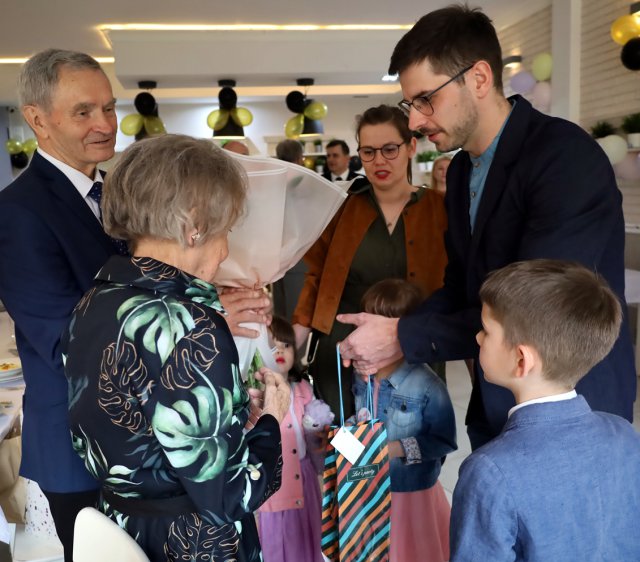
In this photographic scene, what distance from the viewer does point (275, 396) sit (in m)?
1.47

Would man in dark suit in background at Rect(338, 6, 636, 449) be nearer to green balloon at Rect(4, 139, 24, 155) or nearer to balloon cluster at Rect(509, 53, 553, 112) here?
balloon cluster at Rect(509, 53, 553, 112)

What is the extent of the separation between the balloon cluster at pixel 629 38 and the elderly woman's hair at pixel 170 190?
5.26 metres

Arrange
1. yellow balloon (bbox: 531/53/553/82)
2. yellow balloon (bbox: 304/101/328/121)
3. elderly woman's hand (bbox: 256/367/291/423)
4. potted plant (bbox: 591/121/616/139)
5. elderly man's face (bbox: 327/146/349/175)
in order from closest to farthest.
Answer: elderly woman's hand (bbox: 256/367/291/423), potted plant (bbox: 591/121/616/139), yellow balloon (bbox: 531/53/553/82), elderly man's face (bbox: 327/146/349/175), yellow balloon (bbox: 304/101/328/121)

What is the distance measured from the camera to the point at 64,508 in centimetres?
169

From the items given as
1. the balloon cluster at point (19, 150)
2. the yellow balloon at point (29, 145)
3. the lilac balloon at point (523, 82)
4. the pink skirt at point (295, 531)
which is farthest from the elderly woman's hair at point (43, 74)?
the yellow balloon at point (29, 145)

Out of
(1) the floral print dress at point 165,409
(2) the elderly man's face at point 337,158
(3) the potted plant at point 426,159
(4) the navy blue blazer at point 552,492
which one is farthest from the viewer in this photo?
(3) the potted plant at point 426,159

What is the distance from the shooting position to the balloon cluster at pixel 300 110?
9742 mm

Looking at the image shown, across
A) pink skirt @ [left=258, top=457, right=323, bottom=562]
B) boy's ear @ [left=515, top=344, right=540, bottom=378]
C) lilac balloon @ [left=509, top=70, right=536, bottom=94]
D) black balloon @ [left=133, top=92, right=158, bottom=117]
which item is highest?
black balloon @ [left=133, top=92, right=158, bottom=117]

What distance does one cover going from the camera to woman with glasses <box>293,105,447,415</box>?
Result: 2.51 m

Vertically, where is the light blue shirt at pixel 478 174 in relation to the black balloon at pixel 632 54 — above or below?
below

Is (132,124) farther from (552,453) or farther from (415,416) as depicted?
(552,453)

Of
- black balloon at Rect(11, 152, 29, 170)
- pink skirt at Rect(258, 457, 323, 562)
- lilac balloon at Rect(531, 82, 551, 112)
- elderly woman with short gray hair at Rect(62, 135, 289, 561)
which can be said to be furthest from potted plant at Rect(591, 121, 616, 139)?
black balloon at Rect(11, 152, 29, 170)

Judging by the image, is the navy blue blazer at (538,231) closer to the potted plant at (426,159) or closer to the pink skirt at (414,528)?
the pink skirt at (414,528)

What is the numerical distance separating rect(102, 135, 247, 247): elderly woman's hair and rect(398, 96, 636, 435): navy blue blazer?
697 millimetres
